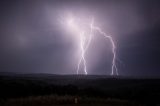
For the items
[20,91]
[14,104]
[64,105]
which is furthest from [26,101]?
[20,91]

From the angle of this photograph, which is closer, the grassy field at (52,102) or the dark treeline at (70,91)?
the grassy field at (52,102)

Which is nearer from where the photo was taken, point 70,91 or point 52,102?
point 52,102

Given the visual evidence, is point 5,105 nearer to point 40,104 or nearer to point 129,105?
point 40,104

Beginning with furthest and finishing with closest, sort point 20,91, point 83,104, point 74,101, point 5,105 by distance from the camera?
point 20,91
point 74,101
point 83,104
point 5,105

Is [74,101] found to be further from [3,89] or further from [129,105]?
[3,89]

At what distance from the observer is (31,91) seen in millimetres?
39531

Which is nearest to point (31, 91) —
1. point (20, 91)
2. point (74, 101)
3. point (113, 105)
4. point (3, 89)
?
point (20, 91)

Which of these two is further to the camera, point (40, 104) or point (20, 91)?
point (20, 91)

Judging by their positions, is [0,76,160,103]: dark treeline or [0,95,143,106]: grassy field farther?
[0,76,160,103]: dark treeline

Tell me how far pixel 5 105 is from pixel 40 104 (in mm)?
2816

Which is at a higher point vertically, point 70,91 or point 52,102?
point 70,91

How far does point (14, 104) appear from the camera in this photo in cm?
2300

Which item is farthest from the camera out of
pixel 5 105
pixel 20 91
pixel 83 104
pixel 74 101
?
pixel 20 91

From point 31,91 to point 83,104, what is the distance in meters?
17.3
